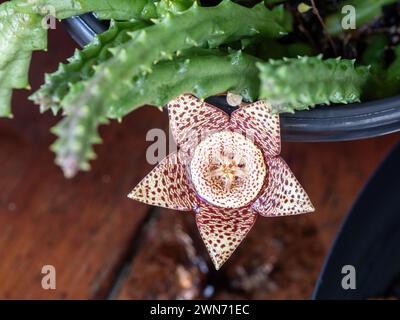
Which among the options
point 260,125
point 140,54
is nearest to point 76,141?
point 140,54

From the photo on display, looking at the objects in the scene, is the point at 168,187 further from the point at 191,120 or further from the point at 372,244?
the point at 372,244

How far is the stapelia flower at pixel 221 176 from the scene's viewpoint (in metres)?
0.48

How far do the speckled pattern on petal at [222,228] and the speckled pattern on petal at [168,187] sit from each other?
0.01 meters

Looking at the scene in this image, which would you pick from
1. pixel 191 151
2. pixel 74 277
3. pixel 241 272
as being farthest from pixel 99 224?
pixel 191 151

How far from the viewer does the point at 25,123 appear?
0.79m

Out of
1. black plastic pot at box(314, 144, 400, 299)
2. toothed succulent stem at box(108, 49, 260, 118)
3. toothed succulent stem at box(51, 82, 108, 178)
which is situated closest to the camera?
toothed succulent stem at box(51, 82, 108, 178)

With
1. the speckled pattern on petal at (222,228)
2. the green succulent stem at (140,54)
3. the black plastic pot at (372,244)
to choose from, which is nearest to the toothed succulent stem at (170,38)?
the green succulent stem at (140,54)

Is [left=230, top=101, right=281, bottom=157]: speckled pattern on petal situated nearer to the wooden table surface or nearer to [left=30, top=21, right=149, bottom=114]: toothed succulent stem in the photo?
[left=30, top=21, right=149, bottom=114]: toothed succulent stem

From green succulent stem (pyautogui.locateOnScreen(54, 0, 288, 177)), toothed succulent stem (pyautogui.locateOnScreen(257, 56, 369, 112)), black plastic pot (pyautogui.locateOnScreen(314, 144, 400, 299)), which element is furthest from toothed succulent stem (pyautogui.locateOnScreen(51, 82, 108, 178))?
black plastic pot (pyautogui.locateOnScreen(314, 144, 400, 299))

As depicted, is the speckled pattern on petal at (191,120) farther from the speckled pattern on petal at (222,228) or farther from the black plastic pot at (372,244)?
the black plastic pot at (372,244)

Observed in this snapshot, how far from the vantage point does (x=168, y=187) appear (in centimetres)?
50

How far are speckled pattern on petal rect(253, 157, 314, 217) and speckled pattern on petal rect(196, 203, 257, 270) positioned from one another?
12 millimetres

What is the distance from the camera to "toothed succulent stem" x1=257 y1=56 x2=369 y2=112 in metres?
0.39
